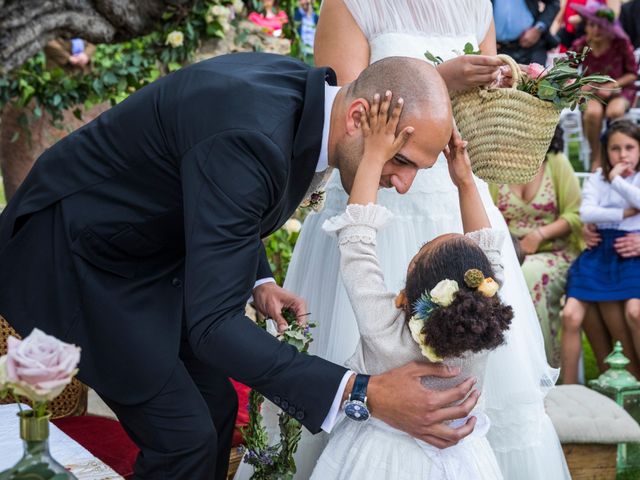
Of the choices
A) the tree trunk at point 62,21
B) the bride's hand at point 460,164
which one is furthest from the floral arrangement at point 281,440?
the tree trunk at point 62,21

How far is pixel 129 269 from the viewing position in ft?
7.89

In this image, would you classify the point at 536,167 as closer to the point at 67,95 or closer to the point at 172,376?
the point at 172,376

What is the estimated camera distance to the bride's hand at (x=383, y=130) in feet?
7.22

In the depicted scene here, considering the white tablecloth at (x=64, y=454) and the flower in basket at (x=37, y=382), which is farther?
the white tablecloth at (x=64, y=454)

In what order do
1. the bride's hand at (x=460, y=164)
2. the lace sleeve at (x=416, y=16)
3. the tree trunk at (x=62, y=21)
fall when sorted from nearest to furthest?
the bride's hand at (x=460, y=164)
the lace sleeve at (x=416, y=16)
the tree trunk at (x=62, y=21)

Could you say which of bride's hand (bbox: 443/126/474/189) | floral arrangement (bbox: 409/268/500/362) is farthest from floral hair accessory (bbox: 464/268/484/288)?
bride's hand (bbox: 443/126/474/189)

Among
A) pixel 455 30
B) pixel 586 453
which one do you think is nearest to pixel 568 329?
pixel 586 453

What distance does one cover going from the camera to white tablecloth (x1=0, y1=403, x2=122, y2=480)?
88.9 inches

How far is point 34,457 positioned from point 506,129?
1919mm

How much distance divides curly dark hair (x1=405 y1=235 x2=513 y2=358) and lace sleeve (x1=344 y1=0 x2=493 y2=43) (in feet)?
4.07

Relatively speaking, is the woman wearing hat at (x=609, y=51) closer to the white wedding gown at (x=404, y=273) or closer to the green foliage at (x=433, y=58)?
the white wedding gown at (x=404, y=273)

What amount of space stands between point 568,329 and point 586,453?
1832mm

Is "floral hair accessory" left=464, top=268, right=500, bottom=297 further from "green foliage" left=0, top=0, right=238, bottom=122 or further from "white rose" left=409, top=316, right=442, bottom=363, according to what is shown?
"green foliage" left=0, top=0, right=238, bottom=122

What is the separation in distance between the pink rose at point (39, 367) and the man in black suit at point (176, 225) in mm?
557
